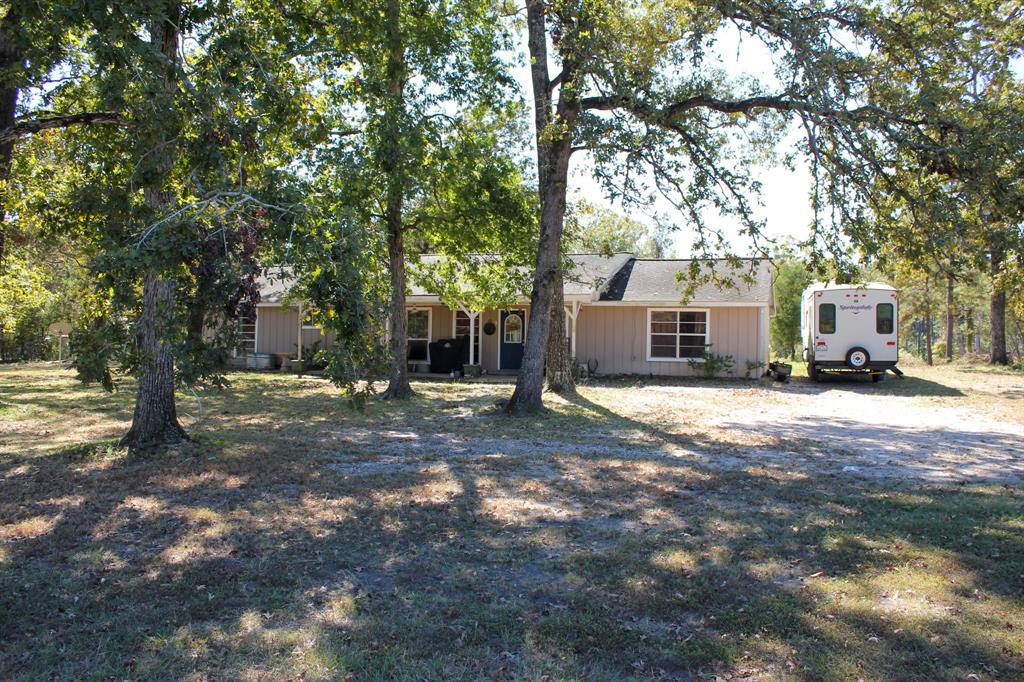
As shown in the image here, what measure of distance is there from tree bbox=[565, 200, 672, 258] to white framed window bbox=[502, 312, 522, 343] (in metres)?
2.71

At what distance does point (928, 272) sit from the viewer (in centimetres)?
820

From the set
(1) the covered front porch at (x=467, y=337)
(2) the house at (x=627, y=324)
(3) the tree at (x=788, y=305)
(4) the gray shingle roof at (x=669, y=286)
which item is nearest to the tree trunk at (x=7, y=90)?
(2) the house at (x=627, y=324)

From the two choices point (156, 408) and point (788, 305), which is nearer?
point (156, 408)

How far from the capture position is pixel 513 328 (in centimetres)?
2128

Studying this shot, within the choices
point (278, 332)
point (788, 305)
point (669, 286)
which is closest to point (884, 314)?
point (669, 286)

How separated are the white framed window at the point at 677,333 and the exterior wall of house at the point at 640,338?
5.5 inches

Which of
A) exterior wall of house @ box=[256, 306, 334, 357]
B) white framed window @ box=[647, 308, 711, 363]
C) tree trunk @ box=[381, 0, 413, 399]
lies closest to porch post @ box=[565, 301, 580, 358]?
white framed window @ box=[647, 308, 711, 363]

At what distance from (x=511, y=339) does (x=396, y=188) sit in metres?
9.92

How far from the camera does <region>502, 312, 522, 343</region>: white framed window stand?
21.2 meters

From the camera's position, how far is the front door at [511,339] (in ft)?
69.6

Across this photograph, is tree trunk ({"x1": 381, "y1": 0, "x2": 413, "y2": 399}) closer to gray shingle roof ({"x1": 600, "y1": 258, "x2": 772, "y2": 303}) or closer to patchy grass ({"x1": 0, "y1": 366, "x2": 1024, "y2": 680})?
patchy grass ({"x1": 0, "y1": 366, "x2": 1024, "y2": 680})

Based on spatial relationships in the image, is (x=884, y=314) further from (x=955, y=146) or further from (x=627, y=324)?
(x=955, y=146)

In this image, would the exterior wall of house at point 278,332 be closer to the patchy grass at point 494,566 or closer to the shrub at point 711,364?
the shrub at point 711,364

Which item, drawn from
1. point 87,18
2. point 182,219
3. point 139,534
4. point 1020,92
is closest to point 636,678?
point 182,219
